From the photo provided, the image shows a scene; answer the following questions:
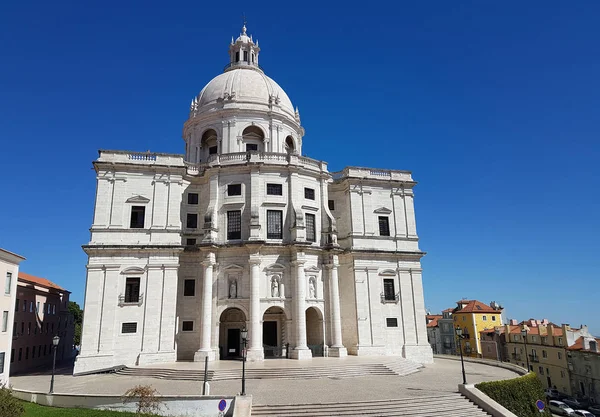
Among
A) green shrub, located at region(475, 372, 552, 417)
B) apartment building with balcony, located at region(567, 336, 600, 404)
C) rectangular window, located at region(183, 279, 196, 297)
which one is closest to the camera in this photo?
green shrub, located at region(475, 372, 552, 417)

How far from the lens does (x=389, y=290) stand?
39031 mm

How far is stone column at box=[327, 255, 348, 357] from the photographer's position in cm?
3538

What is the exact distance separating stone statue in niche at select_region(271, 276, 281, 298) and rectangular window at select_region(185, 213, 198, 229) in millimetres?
8819

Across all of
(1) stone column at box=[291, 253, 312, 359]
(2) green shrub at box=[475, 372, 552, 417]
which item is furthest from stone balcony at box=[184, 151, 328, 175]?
(2) green shrub at box=[475, 372, 552, 417]

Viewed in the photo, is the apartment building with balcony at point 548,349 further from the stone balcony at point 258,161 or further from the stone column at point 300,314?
the stone balcony at point 258,161

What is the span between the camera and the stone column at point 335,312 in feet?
116

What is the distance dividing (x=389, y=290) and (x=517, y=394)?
15.3 meters

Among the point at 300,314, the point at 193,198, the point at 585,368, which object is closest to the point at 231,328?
the point at 300,314

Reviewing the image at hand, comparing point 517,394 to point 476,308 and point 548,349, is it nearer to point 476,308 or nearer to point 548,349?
point 548,349

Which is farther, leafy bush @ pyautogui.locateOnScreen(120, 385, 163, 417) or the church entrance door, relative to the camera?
the church entrance door

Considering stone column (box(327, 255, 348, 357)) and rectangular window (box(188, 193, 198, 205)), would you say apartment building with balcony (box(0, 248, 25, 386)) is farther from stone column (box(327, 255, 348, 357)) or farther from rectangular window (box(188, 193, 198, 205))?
stone column (box(327, 255, 348, 357))

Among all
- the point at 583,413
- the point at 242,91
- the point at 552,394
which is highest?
the point at 242,91

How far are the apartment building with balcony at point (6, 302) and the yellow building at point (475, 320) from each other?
200 ft

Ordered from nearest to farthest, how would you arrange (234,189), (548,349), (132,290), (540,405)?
(540,405) < (132,290) < (234,189) < (548,349)
